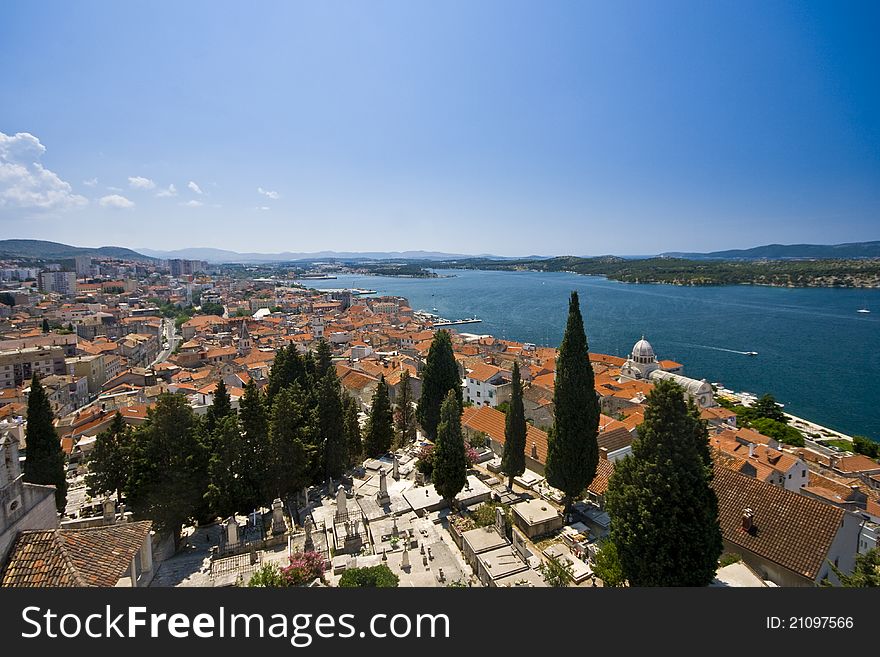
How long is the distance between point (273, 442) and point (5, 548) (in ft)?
24.4

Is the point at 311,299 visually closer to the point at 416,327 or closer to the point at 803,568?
the point at 416,327

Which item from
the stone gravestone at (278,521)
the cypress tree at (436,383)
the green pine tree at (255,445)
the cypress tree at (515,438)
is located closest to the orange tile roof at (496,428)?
the cypress tree at (436,383)

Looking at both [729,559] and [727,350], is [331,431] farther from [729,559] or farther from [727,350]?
[727,350]

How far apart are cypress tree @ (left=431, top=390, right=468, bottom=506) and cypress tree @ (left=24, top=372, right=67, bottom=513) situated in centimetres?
1294

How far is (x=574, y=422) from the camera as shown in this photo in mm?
14789

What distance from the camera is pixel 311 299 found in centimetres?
12225

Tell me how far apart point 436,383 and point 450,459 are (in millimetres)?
9133

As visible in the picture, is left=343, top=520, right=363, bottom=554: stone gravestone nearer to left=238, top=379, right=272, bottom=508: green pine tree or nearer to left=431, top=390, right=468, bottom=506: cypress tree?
left=431, top=390, right=468, bottom=506: cypress tree

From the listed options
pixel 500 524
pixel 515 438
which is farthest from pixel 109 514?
pixel 515 438
